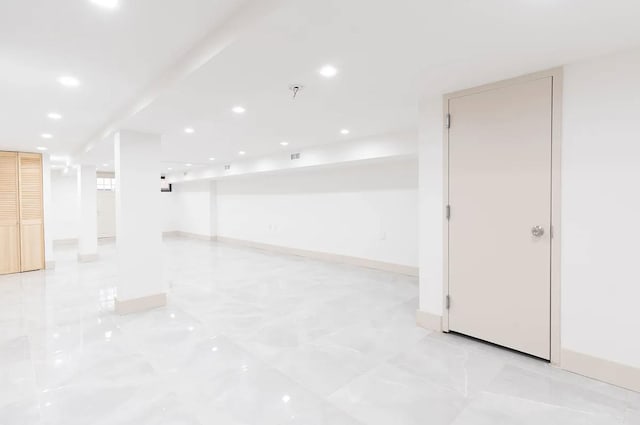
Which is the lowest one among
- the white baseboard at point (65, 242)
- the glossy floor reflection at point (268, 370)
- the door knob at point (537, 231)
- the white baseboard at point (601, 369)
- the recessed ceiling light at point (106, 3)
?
the glossy floor reflection at point (268, 370)

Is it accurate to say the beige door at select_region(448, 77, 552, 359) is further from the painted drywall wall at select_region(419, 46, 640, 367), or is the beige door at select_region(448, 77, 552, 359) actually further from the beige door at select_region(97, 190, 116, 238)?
the beige door at select_region(97, 190, 116, 238)

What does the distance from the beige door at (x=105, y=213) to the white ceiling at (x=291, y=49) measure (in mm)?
9048

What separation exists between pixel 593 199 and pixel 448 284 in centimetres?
141

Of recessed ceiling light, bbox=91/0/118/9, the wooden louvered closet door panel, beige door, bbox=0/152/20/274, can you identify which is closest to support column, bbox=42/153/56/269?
the wooden louvered closet door panel

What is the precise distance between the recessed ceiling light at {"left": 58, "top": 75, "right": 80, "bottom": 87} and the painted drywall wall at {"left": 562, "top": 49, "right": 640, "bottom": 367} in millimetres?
4235

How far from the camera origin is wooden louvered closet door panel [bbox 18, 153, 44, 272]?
668cm

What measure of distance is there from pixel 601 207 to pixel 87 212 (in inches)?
360

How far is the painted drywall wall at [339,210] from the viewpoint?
20.4 ft

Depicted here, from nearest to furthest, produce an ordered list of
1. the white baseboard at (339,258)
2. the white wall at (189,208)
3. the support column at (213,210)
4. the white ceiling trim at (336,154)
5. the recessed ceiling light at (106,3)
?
the recessed ceiling light at (106,3)
the white ceiling trim at (336,154)
the white baseboard at (339,258)
the support column at (213,210)
the white wall at (189,208)

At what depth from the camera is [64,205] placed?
35.0ft

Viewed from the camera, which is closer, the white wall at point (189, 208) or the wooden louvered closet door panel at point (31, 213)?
the wooden louvered closet door panel at point (31, 213)

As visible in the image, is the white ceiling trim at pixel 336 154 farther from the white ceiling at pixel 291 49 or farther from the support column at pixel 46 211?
the support column at pixel 46 211

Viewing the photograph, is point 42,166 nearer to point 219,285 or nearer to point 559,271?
point 219,285

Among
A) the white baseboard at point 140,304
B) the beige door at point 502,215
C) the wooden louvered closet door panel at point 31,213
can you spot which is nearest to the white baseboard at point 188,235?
the wooden louvered closet door panel at point 31,213
